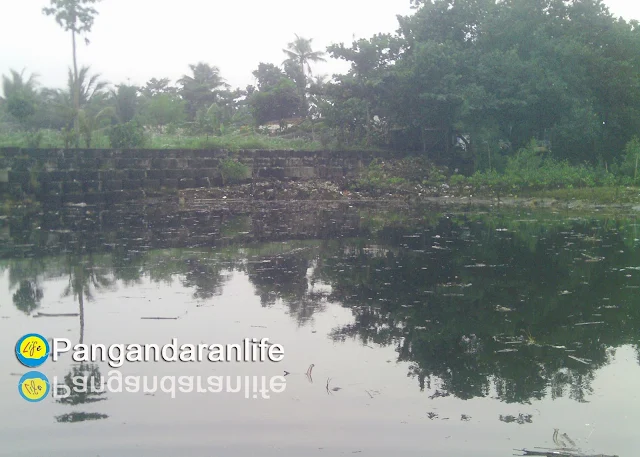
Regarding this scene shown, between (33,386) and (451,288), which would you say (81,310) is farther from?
(451,288)

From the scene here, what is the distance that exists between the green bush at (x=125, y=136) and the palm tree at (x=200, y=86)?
1817 cm

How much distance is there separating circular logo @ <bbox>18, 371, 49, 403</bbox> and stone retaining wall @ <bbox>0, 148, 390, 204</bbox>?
53.5 ft

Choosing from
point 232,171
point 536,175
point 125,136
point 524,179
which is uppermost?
point 125,136

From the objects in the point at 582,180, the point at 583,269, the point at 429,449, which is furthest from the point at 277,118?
the point at 429,449

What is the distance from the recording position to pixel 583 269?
7.70 meters

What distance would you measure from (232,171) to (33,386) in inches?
702

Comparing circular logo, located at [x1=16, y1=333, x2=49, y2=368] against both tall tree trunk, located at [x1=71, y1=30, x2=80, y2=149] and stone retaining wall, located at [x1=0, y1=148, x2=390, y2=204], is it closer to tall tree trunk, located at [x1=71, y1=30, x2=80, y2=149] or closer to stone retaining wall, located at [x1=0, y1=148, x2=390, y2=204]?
stone retaining wall, located at [x1=0, y1=148, x2=390, y2=204]

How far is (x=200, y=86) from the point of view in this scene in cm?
3944

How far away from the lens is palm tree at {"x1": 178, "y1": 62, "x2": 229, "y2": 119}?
130ft

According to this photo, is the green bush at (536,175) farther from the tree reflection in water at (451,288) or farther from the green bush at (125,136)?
the green bush at (125,136)

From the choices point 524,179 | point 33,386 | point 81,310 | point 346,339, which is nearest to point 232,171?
point 524,179

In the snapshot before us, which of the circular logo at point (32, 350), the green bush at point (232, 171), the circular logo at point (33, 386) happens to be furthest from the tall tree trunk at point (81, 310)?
the green bush at point (232, 171)

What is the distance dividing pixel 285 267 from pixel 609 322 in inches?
162

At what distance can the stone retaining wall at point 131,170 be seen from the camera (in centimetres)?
1898
